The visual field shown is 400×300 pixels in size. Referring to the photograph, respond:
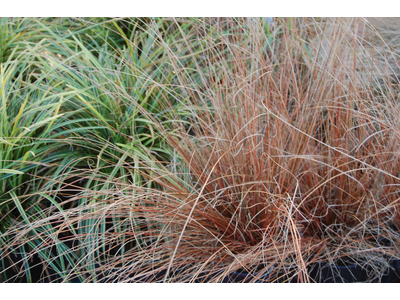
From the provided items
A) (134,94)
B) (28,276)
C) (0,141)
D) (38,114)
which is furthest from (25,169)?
(134,94)

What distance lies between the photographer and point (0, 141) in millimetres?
1288

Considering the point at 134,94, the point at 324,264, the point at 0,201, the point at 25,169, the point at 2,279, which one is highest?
the point at 134,94

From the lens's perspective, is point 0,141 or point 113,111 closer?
point 0,141

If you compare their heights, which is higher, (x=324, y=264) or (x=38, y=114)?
(x=38, y=114)

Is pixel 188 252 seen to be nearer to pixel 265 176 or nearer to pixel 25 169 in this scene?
pixel 265 176

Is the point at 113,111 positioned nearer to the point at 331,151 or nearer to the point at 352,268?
the point at 331,151

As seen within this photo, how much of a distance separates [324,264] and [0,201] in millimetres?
1261

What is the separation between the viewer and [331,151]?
1.30 metres
